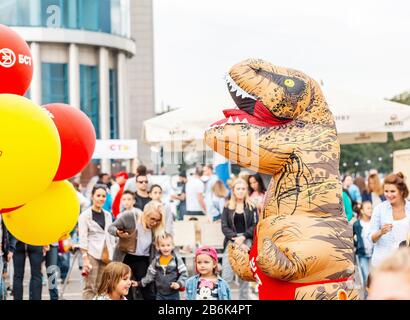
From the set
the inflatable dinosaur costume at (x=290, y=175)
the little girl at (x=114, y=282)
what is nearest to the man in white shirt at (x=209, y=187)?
the little girl at (x=114, y=282)

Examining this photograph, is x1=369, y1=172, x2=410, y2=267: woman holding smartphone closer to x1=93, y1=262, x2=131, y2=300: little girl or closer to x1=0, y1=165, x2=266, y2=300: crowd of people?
x1=0, y1=165, x2=266, y2=300: crowd of people

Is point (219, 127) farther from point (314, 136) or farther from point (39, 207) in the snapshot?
point (39, 207)

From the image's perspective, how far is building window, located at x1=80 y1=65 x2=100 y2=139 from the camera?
1492 inches

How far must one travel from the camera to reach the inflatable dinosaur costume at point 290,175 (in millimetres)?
4113

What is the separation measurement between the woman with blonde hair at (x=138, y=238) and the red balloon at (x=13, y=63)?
10.1ft

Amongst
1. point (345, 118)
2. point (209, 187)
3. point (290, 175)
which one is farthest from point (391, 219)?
point (209, 187)

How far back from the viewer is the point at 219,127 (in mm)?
4336

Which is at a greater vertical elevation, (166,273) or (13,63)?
(13,63)

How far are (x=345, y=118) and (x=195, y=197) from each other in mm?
2508

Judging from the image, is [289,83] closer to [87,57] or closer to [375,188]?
[375,188]

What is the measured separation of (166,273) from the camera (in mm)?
7168

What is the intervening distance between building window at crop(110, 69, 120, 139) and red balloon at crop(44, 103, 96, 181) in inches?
1346

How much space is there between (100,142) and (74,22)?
63.5 ft

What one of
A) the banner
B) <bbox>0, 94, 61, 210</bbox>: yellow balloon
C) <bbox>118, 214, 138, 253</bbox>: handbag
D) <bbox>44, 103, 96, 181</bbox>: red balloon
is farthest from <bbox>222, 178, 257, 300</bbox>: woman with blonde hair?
the banner
